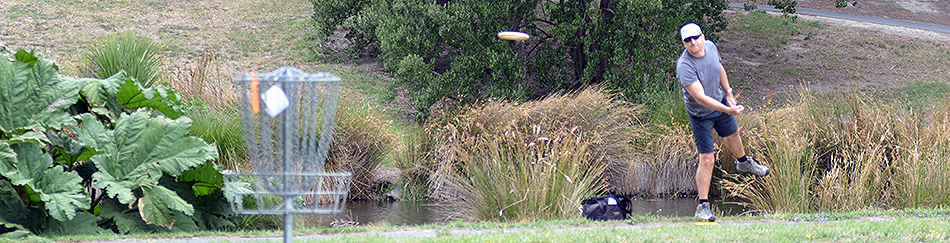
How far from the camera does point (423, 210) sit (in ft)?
30.4

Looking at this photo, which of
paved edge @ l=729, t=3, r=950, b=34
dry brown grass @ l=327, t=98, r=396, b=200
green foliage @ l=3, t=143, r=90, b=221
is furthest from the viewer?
paved edge @ l=729, t=3, r=950, b=34

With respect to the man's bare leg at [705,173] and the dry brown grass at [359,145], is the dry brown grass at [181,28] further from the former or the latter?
the man's bare leg at [705,173]

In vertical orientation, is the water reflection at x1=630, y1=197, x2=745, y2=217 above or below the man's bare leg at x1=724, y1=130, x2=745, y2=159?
below

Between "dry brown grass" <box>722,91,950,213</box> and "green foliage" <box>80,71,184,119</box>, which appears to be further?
"dry brown grass" <box>722,91,950,213</box>

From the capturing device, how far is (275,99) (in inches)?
123

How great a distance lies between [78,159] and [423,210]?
3.79 meters

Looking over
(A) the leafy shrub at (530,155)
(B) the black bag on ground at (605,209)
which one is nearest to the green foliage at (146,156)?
(A) the leafy shrub at (530,155)

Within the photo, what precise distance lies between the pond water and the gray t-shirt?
7.68 feet

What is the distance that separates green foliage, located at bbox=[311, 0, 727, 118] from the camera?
13.4 m

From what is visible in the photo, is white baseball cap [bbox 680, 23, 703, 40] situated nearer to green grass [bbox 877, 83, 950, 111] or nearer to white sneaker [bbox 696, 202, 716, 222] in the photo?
white sneaker [bbox 696, 202, 716, 222]

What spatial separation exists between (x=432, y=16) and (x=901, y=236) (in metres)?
9.28

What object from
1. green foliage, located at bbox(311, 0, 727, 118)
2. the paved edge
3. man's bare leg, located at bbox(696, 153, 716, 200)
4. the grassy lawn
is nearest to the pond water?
man's bare leg, located at bbox(696, 153, 716, 200)

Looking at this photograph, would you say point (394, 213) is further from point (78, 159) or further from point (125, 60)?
point (125, 60)

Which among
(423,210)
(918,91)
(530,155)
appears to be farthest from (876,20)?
(530,155)
